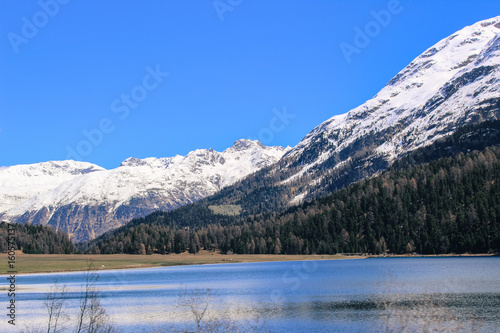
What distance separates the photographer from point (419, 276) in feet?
353

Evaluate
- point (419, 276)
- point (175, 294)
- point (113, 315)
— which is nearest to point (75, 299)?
point (175, 294)

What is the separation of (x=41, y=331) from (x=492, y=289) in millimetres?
65123

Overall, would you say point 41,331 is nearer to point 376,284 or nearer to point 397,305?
point 397,305

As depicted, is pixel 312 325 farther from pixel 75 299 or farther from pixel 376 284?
pixel 75 299

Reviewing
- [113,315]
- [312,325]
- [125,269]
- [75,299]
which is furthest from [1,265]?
[312,325]

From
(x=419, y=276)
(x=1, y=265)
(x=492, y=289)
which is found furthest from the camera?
(x=1, y=265)

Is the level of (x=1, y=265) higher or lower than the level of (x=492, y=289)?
higher

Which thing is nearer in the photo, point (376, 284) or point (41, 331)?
point (41, 331)

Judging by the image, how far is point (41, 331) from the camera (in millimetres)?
57344

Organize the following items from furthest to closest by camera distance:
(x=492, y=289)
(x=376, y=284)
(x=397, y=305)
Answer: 1. (x=376, y=284)
2. (x=492, y=289)
3. (x=397, y=305)

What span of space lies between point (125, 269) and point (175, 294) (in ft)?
347

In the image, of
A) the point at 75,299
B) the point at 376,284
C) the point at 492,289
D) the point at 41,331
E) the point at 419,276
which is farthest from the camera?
the point at 419,276

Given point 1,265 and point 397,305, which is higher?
point 1,265

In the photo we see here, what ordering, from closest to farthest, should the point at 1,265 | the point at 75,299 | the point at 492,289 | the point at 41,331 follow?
the point at 41,331
the point at 492,289
the point at 75,299
the point at 1,265
